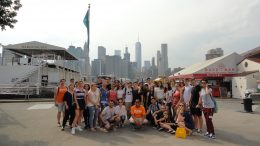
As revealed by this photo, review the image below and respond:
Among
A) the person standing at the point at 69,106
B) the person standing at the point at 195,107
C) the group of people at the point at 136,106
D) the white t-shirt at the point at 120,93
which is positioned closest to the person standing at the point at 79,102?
the group of people at the point at 136,106

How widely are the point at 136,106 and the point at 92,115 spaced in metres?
1.68

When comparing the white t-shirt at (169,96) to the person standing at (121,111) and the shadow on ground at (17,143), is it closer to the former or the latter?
the person standing at (121,111)

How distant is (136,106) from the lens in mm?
9156

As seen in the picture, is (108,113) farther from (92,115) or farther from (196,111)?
(196,111)

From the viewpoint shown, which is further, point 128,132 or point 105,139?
point 128,132

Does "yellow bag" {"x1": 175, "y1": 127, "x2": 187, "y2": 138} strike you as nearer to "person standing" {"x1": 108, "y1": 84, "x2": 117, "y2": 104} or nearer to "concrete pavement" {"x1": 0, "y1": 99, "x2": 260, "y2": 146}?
"concrete pavement" {"x1": 0, "y1": 99, "x2": 260, "y2": 146}

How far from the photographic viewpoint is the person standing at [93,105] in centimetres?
883

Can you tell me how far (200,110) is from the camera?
340 inches

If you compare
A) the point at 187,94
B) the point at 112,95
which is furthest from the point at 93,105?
A: the point at 187,94

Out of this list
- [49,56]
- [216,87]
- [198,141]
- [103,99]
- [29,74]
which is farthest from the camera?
[216,87]

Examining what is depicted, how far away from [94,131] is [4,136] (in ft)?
9.44

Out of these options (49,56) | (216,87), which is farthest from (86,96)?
(216,87)

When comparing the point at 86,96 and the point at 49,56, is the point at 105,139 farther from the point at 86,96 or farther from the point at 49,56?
the point at 49,56

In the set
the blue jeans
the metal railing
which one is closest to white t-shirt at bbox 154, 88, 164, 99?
the blue jeans
